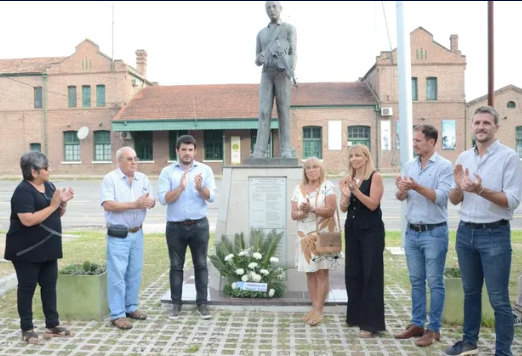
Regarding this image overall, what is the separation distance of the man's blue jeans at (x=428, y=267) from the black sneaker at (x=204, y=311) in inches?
85.2

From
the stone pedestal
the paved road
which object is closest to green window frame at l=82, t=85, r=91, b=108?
the paved road

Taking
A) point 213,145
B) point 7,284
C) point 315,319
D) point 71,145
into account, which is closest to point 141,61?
point 71,145

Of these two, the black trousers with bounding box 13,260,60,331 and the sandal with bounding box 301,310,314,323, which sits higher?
the black trousers with bounding box 13,260,60,331

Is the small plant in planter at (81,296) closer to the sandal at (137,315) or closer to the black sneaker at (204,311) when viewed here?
the sandal at (137,315)

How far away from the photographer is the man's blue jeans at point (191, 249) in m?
5.22

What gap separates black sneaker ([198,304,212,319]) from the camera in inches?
209

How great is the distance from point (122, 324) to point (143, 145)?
2961 cm

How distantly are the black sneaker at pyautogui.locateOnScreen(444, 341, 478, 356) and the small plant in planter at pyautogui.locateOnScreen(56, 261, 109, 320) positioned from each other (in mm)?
3611

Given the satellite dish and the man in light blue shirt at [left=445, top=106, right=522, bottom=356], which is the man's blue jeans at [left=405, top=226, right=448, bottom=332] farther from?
the satellite dish

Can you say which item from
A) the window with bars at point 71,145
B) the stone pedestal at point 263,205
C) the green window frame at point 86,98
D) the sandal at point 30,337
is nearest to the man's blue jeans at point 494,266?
the stone pedestal at point 263,205

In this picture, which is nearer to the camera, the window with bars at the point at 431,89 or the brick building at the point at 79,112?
the window with bars at the point at 431,89

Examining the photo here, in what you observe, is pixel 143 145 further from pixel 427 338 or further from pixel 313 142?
pixel 427 338

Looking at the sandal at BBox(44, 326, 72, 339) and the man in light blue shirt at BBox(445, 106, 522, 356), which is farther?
the sandal at BBox(44, 326, 72, 339)

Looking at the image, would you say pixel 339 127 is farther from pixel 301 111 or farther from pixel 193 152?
pixel 193 152
